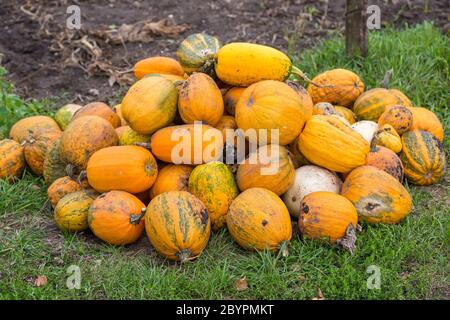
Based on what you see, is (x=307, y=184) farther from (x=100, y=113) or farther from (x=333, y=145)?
(x=100, y=113)

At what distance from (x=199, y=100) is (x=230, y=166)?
475mm

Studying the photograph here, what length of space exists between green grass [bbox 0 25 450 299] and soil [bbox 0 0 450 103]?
226cm

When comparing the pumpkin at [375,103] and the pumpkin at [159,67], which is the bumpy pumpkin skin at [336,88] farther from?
the pumpkin at [159,67]

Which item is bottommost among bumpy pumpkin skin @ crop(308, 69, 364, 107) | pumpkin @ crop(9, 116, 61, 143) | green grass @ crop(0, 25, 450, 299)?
green grass @ crop(0, 25, 450, 299)

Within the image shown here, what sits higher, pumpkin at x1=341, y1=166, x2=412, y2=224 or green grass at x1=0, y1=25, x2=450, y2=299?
pumpkin at x1=341, y1=166, x2=412, y2=224

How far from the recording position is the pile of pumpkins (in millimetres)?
3553

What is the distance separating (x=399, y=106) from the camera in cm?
438

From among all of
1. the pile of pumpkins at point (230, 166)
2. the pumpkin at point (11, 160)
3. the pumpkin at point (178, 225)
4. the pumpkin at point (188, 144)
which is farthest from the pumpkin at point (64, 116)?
the pumpkin at point (178, 225)

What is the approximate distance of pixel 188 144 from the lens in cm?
383

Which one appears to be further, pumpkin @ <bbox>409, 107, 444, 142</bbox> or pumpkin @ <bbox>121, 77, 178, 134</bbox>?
pumpkin @ <bbox>409, 107, 444, 142</bbox>

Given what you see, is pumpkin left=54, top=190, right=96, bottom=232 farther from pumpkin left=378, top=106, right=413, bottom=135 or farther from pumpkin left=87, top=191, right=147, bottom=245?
pumpkin left=378, top=106, right=413, bottom=135

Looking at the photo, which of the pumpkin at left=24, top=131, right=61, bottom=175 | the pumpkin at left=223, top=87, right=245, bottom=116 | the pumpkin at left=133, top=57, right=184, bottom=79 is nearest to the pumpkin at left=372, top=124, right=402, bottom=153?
the pumpkin at left=223, top=87, right=245, bottom=116

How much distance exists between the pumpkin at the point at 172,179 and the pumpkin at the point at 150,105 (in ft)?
0.95
